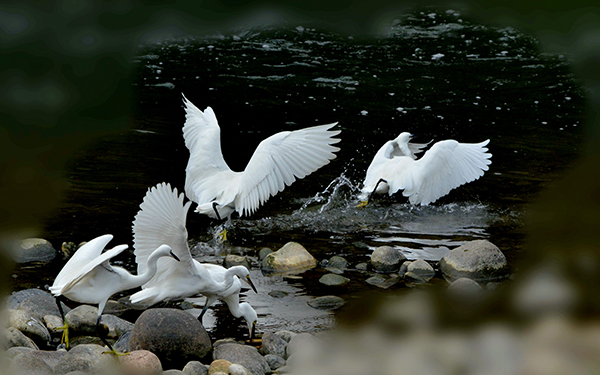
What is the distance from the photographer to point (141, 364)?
4750 millimetres

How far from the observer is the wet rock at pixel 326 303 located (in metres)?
6.39

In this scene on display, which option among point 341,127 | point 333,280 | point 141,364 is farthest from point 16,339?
point 341,127

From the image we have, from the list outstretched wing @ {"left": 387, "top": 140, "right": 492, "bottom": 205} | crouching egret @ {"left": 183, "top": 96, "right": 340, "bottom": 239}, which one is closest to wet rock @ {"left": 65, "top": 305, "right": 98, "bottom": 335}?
crouching egret @ {"left": 183, "top": 96, "right": 340, "bottom": 239}

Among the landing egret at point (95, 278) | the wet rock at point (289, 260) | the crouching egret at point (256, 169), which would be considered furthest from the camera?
the crouching egret at point (256, 169)

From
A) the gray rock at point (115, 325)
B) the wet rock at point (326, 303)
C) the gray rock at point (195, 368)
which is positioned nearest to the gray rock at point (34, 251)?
the gray rock at point (115, 325)

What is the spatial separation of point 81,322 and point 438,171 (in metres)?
5.17

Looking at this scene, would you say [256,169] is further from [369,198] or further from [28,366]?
[28,366]

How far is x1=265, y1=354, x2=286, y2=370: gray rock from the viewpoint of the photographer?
5223mm

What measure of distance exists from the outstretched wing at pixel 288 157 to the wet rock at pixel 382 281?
1367mm

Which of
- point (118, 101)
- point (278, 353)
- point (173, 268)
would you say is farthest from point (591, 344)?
point (118, 101)

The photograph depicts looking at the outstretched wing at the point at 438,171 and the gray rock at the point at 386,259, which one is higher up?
the outstretched wing at the point at 438,171

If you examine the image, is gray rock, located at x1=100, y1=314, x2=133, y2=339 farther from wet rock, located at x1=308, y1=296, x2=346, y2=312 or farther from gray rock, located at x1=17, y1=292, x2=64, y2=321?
wet rock, located at x1=308, y1=296, x2=346, y2=312

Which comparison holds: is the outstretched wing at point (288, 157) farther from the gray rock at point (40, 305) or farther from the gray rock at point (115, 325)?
the gray rock at point (40, 305)

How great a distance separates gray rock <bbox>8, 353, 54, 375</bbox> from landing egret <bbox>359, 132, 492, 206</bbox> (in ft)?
18.0
